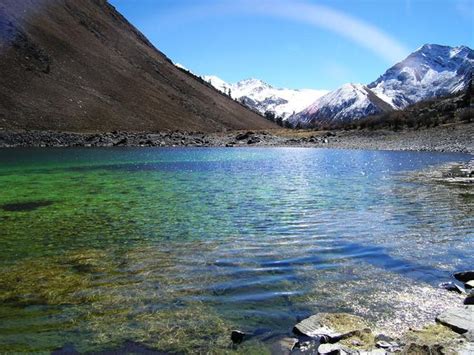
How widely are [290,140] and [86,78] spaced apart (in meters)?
68.1

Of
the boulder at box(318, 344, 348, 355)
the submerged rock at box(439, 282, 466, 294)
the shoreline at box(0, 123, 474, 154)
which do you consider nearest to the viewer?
the boulder at box(318, 344, 348, 355)

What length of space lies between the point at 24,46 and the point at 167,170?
103 metres

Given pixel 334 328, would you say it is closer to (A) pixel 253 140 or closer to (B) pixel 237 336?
(B) pixel 237 336

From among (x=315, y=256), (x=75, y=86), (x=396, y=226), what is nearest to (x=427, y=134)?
(x=396, y=226)

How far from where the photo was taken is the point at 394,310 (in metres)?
9.41

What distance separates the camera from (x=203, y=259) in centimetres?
1320

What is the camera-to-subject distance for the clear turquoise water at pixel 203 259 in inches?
348

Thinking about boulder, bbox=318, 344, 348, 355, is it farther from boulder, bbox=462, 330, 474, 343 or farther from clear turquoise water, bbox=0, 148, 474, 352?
boulder, bbox=462, 330, 474, 343

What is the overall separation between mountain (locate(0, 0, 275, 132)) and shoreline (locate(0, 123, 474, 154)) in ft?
29.9

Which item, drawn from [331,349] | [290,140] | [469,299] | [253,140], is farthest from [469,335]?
[290,140]

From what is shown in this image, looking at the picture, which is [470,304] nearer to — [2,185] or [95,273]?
[95,273]

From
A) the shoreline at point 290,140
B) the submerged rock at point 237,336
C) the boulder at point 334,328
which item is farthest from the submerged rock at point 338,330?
the shoreline at point 290,140

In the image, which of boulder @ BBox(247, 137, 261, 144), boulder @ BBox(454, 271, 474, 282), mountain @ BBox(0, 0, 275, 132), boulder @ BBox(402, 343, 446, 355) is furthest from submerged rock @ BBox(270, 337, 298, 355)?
boulder @ BBox(247, 137, 261, 144)

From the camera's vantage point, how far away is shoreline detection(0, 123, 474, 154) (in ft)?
263
